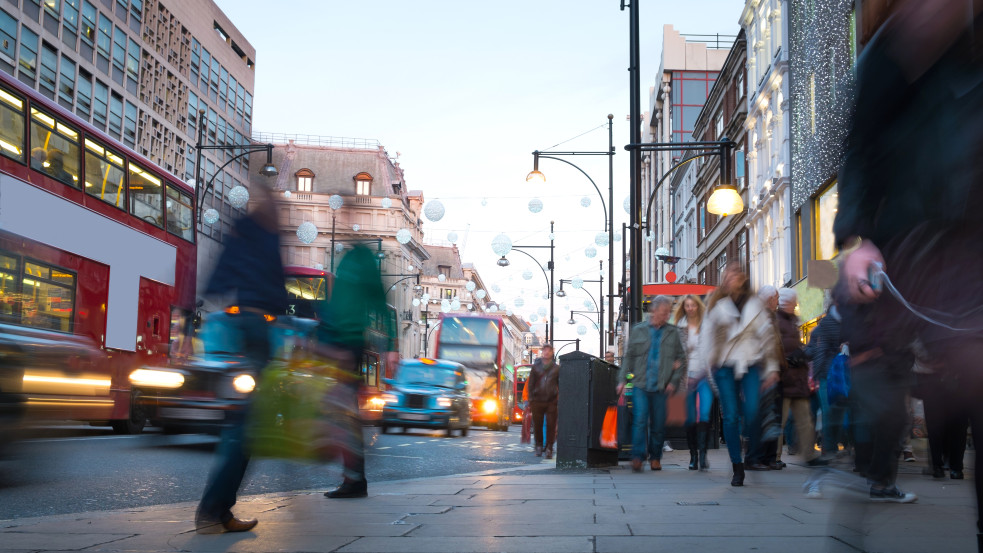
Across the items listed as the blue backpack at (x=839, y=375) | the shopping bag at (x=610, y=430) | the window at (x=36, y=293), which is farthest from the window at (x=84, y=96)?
the blue backpack at (x=839, y=375)

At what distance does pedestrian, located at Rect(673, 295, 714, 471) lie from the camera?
396 inches

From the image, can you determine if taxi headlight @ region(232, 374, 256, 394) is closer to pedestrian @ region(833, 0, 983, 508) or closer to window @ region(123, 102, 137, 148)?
pedestrian @ region(833, 0, 983, 508)

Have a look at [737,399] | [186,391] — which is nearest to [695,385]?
[737,399]

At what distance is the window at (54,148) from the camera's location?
13.8m

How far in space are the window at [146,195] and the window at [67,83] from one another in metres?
24.3

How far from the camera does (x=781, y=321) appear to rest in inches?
400

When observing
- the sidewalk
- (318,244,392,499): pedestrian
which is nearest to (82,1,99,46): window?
the sidewalk

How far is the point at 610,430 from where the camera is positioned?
A: 1105 cm

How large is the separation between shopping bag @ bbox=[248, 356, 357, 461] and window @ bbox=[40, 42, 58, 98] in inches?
1471

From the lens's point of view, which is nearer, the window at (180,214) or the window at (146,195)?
the window at (146,195)

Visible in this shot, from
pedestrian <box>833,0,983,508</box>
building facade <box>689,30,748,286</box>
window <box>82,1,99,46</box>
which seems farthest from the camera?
window <box>82,1,99,46</box>

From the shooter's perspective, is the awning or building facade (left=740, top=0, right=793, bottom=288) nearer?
the awning

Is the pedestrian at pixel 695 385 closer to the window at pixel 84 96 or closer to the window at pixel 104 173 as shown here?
the window at pixel 104 173

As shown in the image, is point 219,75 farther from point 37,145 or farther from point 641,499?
point 641,499
